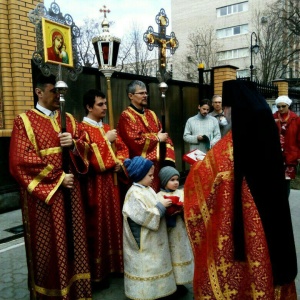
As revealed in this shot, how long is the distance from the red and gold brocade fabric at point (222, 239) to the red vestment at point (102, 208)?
127 cm

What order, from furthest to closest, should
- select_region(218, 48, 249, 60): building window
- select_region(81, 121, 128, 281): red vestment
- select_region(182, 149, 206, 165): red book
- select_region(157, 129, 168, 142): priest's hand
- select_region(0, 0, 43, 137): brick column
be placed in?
select_region(218, 48, 249, 60): building window → select_region(0, 0, 43, 137): brick column → select_region(157, 129, 168, 142): priest's hand → select_region(81, 121, 128, 281): red vestment → select_region(182, 149, 206, 165): red book

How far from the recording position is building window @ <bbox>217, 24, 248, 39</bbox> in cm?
4059

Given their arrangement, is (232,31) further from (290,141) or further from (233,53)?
(290,141)

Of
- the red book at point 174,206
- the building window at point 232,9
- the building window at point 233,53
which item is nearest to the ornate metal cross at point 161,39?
the red book at point 174,206

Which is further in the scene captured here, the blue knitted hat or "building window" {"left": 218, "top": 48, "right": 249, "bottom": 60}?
"building window" {"left": 218, "top": 48, "right": 249, "bottom": 60}

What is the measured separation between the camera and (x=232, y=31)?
41562mm

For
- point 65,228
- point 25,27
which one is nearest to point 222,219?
point 65,228

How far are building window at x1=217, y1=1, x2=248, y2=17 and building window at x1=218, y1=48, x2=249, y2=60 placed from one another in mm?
4130

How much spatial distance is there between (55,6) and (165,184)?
5.97 ft

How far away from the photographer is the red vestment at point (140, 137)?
4402mm

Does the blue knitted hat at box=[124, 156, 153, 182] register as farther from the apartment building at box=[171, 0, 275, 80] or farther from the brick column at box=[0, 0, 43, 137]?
the apartment building at box=[171, 0, 275, 80]

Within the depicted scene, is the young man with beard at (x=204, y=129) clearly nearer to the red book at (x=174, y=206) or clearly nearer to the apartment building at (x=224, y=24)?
the red book at (x=174, y=206)

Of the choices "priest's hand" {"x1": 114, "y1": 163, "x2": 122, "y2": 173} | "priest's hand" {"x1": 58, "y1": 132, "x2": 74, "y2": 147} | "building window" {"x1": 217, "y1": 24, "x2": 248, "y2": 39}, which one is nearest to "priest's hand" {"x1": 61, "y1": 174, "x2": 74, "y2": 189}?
"priest's hand" {"x1": 58, "y1": 132, "x2": 74, "y2": 147}

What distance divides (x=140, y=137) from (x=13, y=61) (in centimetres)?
299
